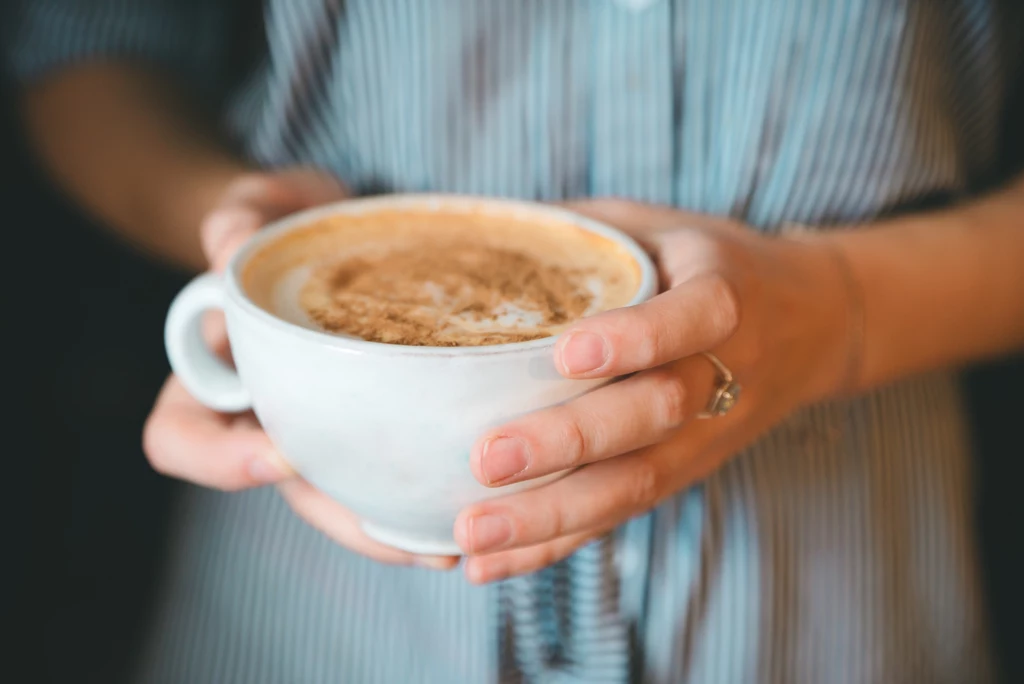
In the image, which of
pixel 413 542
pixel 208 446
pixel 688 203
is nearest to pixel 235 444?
pixel 208 446

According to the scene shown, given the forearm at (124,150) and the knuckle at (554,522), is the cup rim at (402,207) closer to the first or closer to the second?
the knuckle at (554,522)

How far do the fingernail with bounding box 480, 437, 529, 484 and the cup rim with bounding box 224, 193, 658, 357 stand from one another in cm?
4

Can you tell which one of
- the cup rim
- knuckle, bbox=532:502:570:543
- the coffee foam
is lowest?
knuckle, bbox=532:502:570:543

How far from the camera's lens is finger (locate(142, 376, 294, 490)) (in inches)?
19.5

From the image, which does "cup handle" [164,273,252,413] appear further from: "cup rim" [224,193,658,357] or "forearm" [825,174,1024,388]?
"forearm" [825,174,1024,388]

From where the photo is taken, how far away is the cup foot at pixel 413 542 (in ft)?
1.53

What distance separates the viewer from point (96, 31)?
844 millimetres

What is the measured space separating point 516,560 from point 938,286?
42cm

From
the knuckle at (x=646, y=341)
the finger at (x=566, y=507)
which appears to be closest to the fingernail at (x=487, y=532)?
the finger at (x=566, y=507)

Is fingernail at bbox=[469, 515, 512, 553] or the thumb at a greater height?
the thumb

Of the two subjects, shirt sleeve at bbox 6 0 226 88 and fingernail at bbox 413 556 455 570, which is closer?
fingernail at bbox 413 556 455 570

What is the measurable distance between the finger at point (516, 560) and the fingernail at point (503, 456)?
0.09 meters

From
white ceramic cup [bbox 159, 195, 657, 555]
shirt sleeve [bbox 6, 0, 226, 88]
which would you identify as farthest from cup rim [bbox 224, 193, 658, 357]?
shirt sleeve [bbox 6, 0, 226, 88]

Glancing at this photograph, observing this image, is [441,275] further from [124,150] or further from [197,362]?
[124,150]
